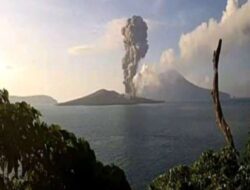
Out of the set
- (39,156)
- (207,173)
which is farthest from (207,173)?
(39,156)

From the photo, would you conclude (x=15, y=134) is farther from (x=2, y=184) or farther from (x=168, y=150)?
(x=168, y=150)

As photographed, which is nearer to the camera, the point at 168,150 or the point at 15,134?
the point at 15,134

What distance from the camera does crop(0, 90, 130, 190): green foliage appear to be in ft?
50.4

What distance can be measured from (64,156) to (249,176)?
6.80 m

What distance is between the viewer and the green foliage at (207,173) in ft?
47.7

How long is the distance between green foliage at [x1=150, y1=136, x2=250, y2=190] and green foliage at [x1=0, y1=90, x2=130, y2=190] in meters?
2.80

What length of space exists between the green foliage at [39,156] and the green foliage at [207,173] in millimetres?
2799

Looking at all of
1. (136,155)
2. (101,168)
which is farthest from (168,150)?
(101,168)

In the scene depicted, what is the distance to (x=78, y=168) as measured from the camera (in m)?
17.0

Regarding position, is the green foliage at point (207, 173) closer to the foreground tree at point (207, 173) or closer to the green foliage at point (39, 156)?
the foreground tree at point (207, 173)

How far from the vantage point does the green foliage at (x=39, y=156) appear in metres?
15.4

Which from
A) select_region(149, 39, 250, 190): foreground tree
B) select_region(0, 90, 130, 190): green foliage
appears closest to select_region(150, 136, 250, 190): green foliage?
select_region(149, 39, 250, 190): foreground tree

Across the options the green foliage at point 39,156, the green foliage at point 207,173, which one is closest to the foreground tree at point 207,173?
the green foliage at point 207,173

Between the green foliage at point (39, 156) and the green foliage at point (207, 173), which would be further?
the green foliage at point (39, 156)
